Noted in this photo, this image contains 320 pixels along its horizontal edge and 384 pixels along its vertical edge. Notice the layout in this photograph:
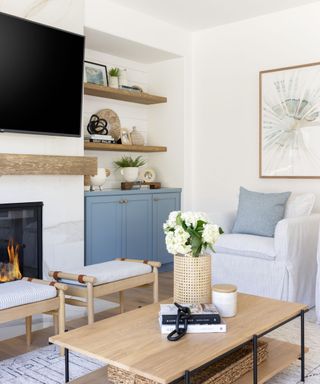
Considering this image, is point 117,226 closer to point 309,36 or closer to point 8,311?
point 8,311

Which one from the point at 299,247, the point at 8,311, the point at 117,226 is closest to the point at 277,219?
the point at 299,247

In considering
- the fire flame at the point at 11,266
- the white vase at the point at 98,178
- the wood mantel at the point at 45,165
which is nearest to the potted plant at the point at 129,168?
the white vase at the point at 98,178

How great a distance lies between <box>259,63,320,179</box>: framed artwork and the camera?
4.09 m

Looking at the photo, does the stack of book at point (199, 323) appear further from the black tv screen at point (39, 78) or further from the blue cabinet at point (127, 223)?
the blue cabinet at point (127, 223)

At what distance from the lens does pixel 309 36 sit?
13.5 ft

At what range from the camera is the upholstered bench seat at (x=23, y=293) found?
226 cm

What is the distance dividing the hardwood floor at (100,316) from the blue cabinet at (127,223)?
0.35 metres

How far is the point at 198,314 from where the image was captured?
194 centimetres

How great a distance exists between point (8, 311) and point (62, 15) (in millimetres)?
2323

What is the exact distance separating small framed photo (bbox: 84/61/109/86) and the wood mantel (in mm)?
1029

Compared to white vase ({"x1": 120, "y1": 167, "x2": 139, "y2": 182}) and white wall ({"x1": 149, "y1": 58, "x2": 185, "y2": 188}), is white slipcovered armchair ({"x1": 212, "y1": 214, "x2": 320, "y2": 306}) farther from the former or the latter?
white wall ({"x1": 149, "y1": 58, "x2": 185, "y2": 188})

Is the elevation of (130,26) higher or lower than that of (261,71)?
higher

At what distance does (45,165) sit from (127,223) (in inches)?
47.1

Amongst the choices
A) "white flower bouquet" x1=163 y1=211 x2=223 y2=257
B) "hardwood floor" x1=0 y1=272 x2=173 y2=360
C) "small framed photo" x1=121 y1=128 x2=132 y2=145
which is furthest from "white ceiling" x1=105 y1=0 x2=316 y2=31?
"white flower bouquet" x1=163 y1=211 x2=223 y2=257
